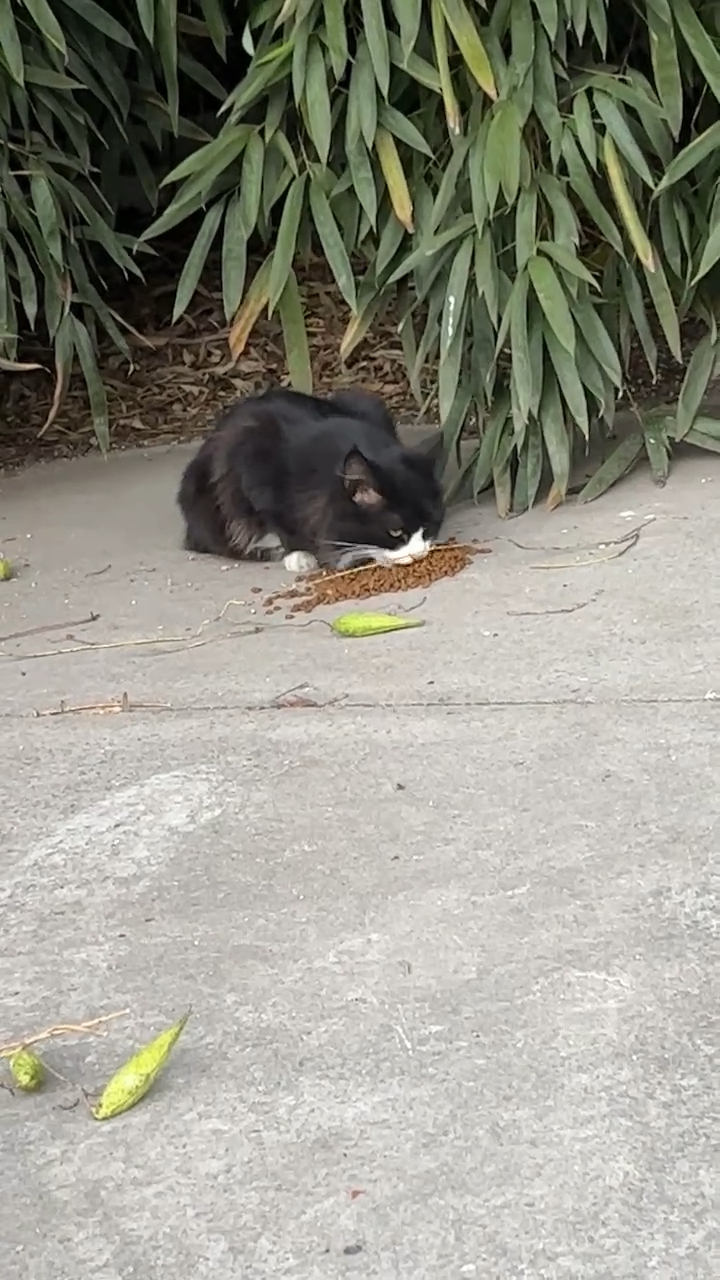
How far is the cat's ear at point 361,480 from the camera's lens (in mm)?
3238

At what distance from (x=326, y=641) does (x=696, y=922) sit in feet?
3.98

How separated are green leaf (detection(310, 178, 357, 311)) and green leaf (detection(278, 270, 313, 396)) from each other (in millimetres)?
122

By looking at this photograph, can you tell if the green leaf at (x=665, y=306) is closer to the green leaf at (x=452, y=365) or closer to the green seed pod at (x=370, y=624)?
the green leaf at (x=452, y=365)

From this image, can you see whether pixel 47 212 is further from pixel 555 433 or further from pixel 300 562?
pixel 555 433

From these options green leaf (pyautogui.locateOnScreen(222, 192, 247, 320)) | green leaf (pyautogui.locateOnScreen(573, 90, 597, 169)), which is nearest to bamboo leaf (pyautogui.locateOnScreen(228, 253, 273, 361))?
green leaf (pyautogui.locateOnScreen(222, 192, 247, 320))

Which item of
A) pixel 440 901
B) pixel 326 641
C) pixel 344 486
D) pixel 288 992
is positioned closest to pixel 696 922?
pixel 440 901

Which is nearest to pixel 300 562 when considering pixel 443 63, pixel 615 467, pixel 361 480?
pixel 361 480

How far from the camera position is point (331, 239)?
140 inches

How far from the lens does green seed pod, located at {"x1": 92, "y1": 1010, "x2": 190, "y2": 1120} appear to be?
1522 mm

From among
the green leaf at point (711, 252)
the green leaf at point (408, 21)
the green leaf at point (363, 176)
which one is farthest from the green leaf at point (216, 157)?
the green leaf at point (711, 252)

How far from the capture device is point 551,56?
3338mm

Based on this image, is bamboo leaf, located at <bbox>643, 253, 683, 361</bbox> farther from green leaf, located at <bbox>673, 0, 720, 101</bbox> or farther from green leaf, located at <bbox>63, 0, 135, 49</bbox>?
green leaf, located at <bbox>63, 0, 135, 49</bbox>

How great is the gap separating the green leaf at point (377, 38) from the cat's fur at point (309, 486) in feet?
2.52

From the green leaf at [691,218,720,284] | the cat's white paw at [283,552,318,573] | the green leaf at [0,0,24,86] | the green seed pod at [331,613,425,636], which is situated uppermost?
the green leaf at [0,0,24,86]
